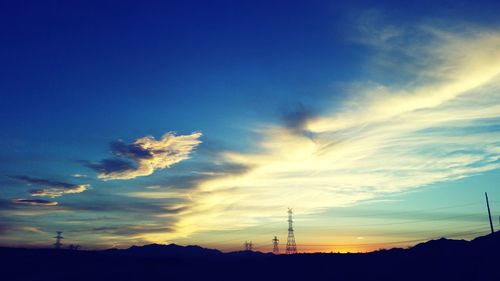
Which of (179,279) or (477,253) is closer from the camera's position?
(477,253)

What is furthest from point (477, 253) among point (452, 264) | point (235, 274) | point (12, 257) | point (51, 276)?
point (12, 257)

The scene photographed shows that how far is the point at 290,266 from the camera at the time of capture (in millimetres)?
109125

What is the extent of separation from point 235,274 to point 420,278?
148ft

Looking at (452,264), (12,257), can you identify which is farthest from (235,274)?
(12,257)

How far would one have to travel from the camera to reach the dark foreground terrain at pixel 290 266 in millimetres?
92688

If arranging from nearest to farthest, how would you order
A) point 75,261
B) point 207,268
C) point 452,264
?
point 452,264, point 207,268, point 75,261

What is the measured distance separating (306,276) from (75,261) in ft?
217

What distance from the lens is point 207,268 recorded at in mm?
109750

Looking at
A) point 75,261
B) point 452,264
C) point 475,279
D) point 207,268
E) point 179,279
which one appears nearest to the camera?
point 475,279

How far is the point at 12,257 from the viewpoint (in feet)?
397

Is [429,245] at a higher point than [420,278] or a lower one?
higher

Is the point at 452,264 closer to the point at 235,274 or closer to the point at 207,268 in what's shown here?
the point at 235,274

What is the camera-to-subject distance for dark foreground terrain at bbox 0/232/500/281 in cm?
9269

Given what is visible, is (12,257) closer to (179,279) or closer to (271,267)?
(179,279)
